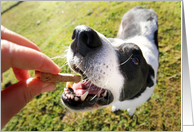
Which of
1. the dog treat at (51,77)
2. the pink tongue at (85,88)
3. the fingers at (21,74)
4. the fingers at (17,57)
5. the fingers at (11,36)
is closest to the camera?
the fingers at (17,57)

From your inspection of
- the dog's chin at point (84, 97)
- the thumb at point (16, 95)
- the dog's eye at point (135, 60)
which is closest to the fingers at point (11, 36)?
the thumb at point (16, 95)

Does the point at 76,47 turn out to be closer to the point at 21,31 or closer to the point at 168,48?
the point at 168,48

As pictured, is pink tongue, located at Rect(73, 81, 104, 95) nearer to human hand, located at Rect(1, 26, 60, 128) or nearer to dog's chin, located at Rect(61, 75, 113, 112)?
dog's chin, located at Rect(61, 75, 113, 112)

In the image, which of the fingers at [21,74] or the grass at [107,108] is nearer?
the fingers at [21,74]

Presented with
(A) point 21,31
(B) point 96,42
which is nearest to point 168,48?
(B) point 96,42

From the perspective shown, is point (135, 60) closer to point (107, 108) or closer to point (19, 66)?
point (19, 66)

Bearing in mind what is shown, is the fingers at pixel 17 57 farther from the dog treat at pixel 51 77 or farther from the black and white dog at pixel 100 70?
the black and white dog at pixel 100 70

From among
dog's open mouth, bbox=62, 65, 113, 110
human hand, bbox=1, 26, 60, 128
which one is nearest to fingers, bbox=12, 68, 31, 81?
human hand, bbox=1, 26, 60, 128
